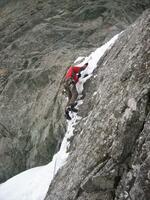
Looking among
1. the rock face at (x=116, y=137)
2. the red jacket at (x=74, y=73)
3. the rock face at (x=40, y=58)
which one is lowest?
the rock face at (x=40, y=58)

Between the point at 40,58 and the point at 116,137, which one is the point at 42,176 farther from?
the point at 40,58

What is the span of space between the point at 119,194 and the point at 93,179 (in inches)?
39.0

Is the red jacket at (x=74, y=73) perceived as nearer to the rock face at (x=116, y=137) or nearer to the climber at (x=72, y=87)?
the climber at (x=72, y=87)

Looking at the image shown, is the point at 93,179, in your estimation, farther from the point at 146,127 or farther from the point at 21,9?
the point at 21,9

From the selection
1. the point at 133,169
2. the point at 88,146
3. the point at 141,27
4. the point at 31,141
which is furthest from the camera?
the point at 31,141

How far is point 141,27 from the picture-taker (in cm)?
1319

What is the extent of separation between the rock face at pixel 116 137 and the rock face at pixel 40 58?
28.4 inches

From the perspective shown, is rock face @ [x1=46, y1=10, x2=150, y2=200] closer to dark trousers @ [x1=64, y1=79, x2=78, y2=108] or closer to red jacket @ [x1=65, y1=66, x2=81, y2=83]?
dark trousers @ [x1=64, y1=79, x2=78, y2=108]

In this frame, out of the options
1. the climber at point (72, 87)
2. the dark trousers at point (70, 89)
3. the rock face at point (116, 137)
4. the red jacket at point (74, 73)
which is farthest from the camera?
the red jacket at point (74, 73)

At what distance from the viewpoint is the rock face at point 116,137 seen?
28.3ft

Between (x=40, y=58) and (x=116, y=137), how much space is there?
1412cm

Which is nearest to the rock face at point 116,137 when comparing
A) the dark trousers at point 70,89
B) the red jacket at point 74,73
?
the dark trousers at point 70,89

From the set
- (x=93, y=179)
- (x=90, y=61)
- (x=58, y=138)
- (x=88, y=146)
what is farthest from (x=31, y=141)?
(x=93, y=179)

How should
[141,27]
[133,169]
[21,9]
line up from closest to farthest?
[133,169]
[141,27]
[21,9]
